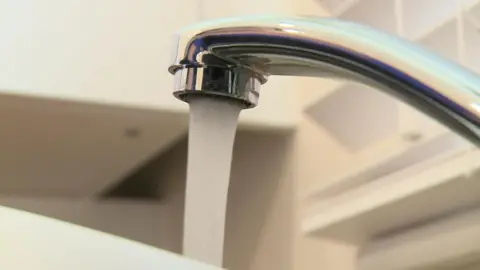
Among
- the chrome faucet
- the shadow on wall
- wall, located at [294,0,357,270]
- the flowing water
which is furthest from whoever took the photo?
the shadow on wall

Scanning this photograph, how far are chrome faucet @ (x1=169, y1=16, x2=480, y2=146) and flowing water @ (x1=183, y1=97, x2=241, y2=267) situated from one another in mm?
12

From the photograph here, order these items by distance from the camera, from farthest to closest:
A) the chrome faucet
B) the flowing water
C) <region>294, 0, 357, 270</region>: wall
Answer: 1. <region>294, 0, 357, 270</region>: wall
2. the flowing water
3. the chrome faucet

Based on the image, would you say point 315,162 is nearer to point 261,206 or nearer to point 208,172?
point 261,206

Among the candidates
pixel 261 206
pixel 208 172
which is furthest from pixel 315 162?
pixel 208 172

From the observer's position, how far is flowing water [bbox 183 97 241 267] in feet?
1.38

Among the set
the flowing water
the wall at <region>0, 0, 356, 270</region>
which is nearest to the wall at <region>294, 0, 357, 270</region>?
the wall at <region>0, 0, 356, 270</region>

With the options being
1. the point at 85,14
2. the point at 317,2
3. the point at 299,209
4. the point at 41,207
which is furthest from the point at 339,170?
the point at 41,207

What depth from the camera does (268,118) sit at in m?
1.00

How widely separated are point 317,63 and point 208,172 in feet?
0.40

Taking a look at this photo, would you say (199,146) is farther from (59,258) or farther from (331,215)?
(331,215)

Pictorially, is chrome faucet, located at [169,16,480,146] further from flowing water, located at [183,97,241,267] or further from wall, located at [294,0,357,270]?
wall, located at [294,0,357,270]

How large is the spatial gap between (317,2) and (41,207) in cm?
63

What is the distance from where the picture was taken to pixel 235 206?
44.3 inches

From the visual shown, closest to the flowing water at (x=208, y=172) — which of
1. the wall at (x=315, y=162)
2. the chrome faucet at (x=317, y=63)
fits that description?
the chrome faucet at (x=317, y=63)
